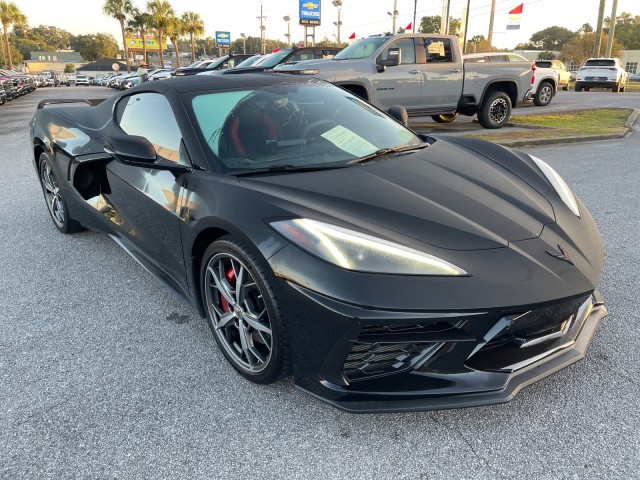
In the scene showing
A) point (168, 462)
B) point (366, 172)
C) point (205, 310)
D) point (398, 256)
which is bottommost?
point (168, 462)

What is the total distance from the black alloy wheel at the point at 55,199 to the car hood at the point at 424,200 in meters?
2.61

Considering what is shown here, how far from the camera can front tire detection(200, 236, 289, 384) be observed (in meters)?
2.05

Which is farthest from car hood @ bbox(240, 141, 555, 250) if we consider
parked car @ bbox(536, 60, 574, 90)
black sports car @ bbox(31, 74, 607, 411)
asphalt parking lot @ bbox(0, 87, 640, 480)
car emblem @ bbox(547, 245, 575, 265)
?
parked car @ bbox(536, 60, 574, 90)

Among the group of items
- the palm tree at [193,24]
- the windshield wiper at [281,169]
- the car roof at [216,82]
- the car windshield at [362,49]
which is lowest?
the windshield wiper at [281,169]

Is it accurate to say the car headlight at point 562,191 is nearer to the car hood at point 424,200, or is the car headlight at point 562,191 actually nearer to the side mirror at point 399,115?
the car hood at point 424,200

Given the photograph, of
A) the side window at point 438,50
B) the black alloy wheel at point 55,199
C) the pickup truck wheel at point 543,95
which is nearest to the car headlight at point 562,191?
the black alloy wheel at point 55,199

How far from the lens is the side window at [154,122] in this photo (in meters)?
2.74

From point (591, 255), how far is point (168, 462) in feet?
6.55

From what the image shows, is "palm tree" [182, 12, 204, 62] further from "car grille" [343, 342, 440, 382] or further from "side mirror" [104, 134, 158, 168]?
"car grille" [343, 342, 440, 382]

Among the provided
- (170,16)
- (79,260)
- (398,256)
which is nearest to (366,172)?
(398,256)

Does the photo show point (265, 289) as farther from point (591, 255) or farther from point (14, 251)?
point (14, 251)

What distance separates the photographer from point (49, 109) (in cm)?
449

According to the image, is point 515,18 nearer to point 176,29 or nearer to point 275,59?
point 275,59

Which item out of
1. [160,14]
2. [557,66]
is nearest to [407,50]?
[557,66]
